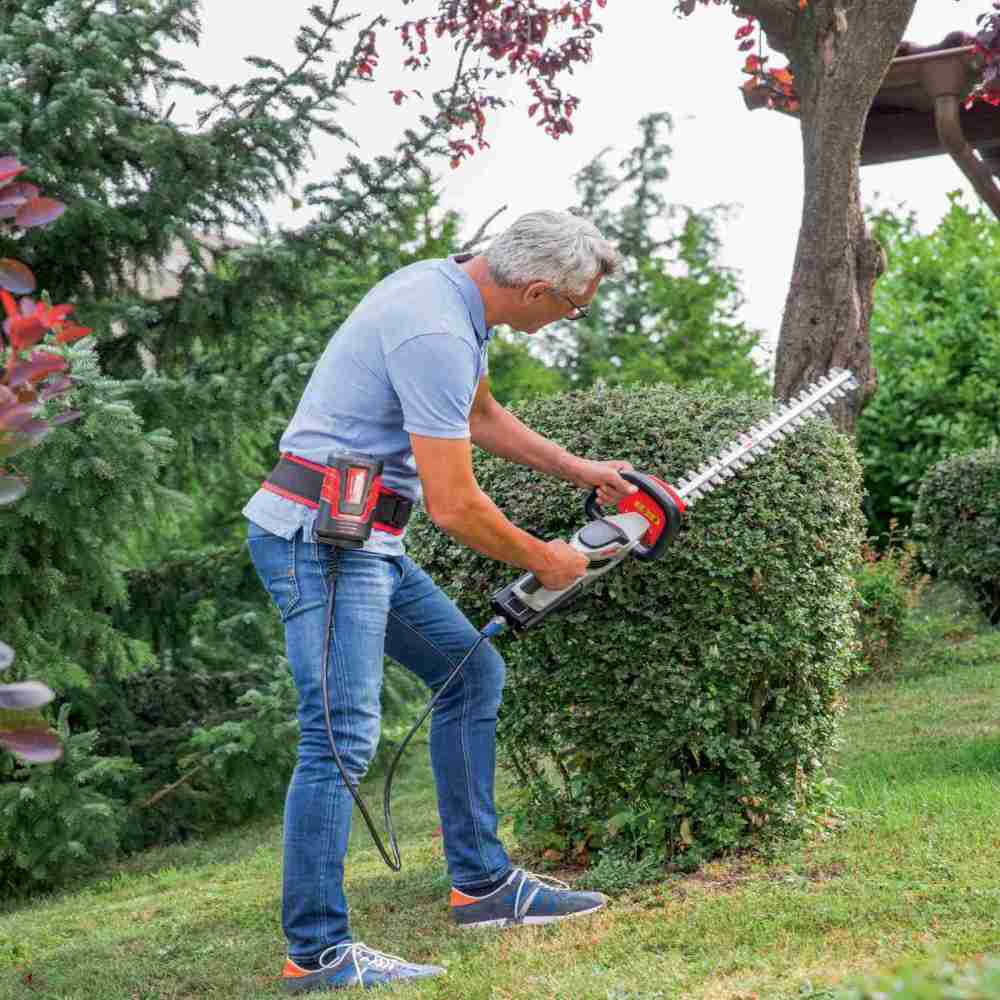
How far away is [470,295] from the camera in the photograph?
131 inches

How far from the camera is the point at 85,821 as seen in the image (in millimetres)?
5637

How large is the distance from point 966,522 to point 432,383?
673 centimetres

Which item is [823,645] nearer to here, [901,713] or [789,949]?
[789,949]

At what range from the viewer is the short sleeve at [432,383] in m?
3.10

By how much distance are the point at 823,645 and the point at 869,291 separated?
372 centimetres

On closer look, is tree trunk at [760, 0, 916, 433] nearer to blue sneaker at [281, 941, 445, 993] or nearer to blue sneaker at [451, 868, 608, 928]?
blue sneaker at [451, 868, 608, 928]

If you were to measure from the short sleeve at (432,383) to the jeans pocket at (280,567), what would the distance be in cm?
46

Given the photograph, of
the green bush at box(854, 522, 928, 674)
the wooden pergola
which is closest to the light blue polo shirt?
the wooden pergola

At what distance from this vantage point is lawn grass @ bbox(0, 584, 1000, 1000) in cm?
305

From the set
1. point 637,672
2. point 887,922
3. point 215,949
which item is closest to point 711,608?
point 637,672

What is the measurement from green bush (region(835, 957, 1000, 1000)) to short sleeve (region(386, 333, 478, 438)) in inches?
77.4

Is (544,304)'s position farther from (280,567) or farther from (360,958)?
(360,958)

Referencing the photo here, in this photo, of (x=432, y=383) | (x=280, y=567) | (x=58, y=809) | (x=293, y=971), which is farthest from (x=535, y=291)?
(x=58, y=809)

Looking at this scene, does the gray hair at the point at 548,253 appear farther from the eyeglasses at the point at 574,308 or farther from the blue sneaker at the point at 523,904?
the blue sneaker at the point at 523,904
